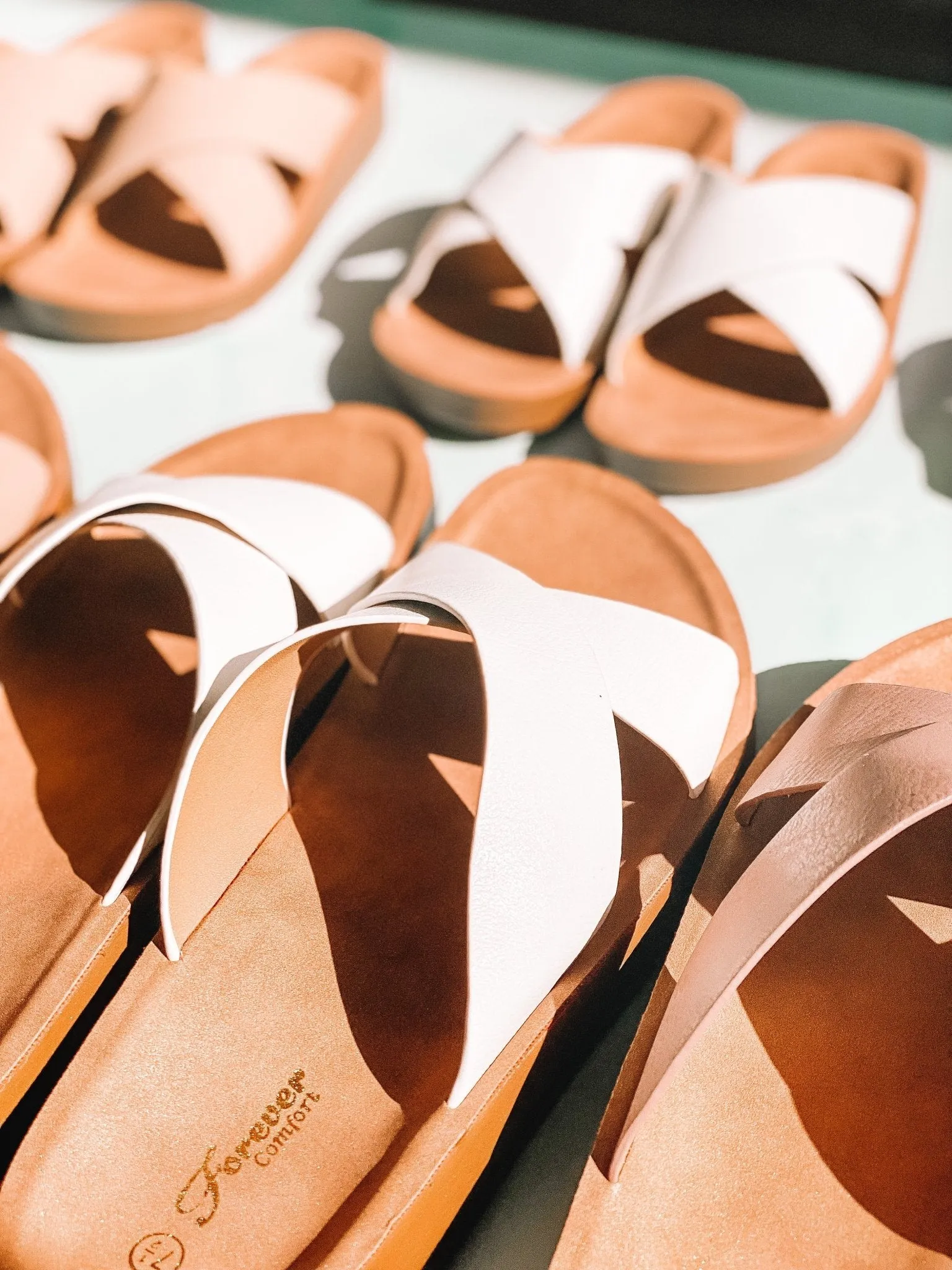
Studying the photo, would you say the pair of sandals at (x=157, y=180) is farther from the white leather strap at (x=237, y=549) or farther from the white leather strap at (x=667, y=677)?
the white leather strap at (x=667, y=677)

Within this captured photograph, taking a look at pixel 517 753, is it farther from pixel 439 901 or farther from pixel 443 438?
pixel 443 438

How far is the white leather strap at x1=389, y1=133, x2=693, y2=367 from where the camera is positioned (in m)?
1.10

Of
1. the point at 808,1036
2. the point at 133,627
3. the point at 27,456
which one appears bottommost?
the point at 808,1036

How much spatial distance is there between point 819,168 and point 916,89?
1.33ft

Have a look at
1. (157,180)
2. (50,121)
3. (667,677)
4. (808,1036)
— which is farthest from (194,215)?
(808,1036)

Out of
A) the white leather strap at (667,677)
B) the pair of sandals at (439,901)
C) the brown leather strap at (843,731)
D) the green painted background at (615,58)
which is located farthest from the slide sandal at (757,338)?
the green painted background at (615,58)

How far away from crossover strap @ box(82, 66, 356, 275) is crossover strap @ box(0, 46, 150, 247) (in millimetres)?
97

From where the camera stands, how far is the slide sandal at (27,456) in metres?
1.03

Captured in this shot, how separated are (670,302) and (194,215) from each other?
0.73m

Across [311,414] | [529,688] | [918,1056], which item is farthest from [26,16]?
[918,1056]

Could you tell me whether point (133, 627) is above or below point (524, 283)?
below

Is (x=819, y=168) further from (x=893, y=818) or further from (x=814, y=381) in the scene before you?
(x=893, y=818)

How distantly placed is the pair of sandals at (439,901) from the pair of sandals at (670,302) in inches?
6.5

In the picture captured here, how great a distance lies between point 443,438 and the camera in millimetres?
1180
